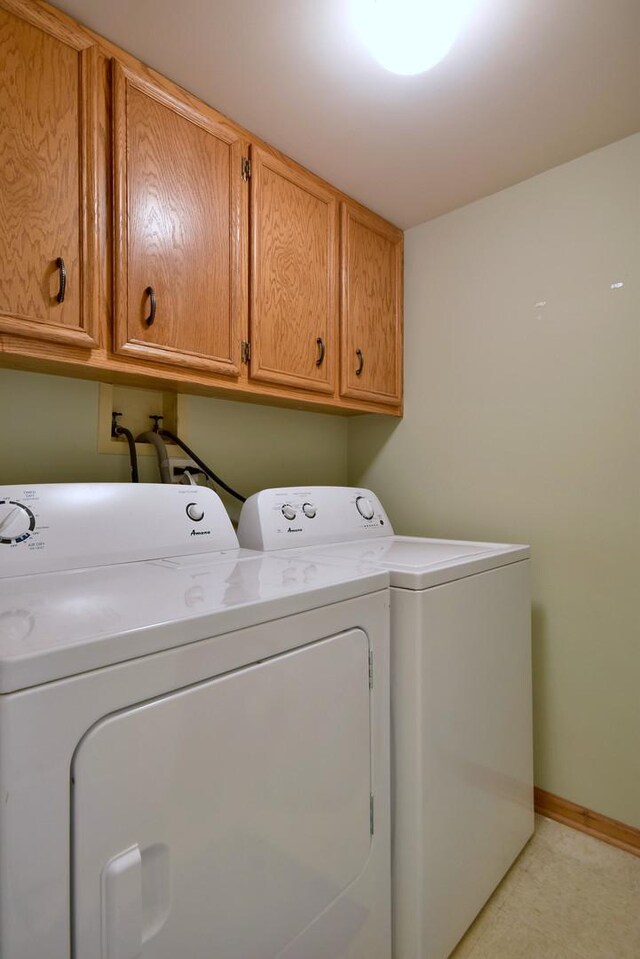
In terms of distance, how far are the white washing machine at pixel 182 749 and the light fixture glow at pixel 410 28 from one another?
1.24 meters

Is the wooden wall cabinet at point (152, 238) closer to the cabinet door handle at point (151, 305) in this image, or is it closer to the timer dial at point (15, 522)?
the cabinet door handle at point (151, 305)

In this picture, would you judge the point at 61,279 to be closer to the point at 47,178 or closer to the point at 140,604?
the point at 47,178

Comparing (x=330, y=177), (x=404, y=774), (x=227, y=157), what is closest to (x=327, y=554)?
(x=404, y=774)

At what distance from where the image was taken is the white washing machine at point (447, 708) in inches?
44.6

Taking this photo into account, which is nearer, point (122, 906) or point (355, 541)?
point (122, 906)

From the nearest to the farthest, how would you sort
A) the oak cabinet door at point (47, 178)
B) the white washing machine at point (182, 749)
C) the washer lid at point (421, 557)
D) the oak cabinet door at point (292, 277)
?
the white washing machine at point (182, 749), the oak cabinet door at point (47, 178), the washer lid at point (421, 557), the oak cabinet door at point (292, 277)

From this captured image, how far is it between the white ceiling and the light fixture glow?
4 cm

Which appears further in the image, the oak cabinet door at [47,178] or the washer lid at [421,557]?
the washer lid at [421,557]

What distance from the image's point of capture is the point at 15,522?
110 cm

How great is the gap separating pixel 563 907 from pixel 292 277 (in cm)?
204

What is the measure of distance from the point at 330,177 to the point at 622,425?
131 cm

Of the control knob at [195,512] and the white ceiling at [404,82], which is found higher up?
the white ceiling at [404,82]

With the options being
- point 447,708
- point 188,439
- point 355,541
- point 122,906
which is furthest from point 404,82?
point 122,906

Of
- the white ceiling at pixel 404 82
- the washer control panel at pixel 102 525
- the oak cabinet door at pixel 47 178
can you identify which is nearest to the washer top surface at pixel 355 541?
the washer control panel at pixel 102 525
